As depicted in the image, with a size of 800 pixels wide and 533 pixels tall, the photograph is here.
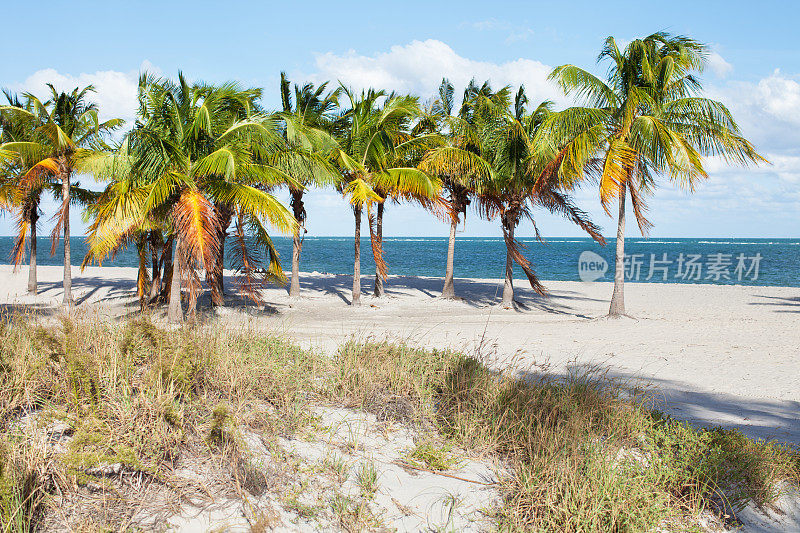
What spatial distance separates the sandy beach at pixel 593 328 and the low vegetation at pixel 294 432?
1097 mm

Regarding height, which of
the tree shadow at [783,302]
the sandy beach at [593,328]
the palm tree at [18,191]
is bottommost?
the sandy beach at [593,328]

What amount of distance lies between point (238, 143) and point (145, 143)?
1891 mm

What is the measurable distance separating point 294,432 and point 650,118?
1231 centimetres

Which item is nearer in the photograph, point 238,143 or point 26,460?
point 26,460

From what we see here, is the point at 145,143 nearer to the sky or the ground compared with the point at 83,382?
nearer to the sky

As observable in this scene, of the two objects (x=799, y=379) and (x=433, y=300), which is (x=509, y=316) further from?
(x=799, y=379)

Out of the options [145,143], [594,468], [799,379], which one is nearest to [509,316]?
[799,379]

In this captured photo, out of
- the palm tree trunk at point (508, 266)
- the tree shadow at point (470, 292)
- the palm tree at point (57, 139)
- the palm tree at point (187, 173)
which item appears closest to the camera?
the palm tree at point (187, 173)

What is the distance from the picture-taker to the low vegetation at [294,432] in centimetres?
367

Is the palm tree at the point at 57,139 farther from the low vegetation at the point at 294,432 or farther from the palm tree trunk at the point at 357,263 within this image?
the low vegetation at the point at 294,432

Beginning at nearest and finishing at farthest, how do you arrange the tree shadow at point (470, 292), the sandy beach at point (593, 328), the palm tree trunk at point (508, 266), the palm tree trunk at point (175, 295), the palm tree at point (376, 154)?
the sandy beach at point (593, 328) < the palm tree trunk at point (175, 295) < the palm tree at point (376, 154) < the palm tree trunk at point (508, 266) < the tree shadow at point (470, 292)

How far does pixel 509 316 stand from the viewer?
16.8 metres

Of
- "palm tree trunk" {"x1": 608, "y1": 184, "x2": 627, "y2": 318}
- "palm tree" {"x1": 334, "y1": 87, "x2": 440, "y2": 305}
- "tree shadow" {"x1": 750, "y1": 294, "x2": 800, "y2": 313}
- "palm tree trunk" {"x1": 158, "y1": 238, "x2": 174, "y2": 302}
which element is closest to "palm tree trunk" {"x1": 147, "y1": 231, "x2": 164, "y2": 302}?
"palm tree trunk" {"x1": 158, "y1": 238, "x2": 174, "y2": 302}

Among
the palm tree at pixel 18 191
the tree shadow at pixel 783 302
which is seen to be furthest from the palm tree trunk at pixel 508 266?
the palm tree at pixel 18 191
